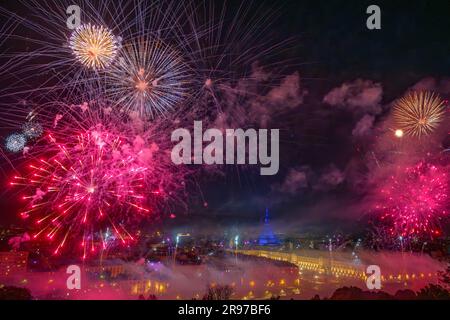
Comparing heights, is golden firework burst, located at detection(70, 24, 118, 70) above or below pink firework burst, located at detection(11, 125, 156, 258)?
above

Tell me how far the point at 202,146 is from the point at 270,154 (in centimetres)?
263

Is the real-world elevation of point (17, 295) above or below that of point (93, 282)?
above

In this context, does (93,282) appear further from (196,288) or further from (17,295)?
(17,295)

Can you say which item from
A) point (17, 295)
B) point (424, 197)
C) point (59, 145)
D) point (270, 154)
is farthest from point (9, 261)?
point (424, 197)

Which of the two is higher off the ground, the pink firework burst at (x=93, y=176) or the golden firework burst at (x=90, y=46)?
the golden firework burst at (x=90, y=46)

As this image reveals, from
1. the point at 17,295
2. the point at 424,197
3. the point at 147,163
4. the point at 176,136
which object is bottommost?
the point at 17,295

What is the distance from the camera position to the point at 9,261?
1870 centimetres

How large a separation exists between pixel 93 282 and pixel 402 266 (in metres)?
24.3

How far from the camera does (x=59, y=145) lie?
12164mm

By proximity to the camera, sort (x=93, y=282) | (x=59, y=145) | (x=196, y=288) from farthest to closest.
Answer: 1. (x=196, y=288)
2. (x=93, y=282)
3. (x=59, y=145)

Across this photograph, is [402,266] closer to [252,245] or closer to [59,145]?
[252,245]
